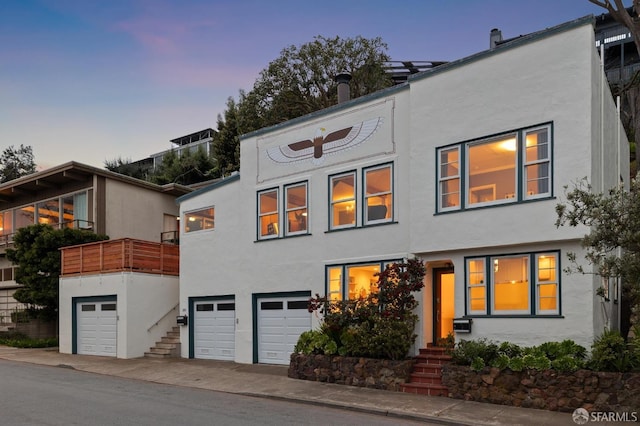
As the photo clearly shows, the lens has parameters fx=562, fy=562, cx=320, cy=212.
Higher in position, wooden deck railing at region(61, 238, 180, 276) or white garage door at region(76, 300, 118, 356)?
wooden deck railing at region(61, 238, 180, 276)

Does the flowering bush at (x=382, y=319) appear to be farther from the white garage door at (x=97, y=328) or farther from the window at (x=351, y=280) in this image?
the white garage door at (x=97, y=328)

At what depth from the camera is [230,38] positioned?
22.0 m

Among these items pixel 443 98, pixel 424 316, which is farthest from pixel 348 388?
pixel 443 98

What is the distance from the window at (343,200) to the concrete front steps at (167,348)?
25.6 ft

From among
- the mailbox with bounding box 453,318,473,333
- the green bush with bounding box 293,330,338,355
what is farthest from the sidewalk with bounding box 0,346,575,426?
the mailbox with bounding box 453,318,473,333

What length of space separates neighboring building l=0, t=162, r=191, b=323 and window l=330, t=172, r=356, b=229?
13.9 m

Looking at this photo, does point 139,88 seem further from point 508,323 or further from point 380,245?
point 508,323

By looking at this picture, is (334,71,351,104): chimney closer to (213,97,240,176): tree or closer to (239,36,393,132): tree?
(239,36,393,132): tree

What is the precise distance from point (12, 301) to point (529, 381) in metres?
26.4

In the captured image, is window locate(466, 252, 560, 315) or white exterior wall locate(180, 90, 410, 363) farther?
white exterior wall locate(180, 90, 410, 363)

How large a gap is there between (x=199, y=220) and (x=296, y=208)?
454cm

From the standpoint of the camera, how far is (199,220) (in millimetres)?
19781

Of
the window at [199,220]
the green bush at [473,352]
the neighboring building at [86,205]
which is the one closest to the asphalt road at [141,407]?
the green bush at [473,352]

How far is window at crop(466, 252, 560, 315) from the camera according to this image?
1191 cm
